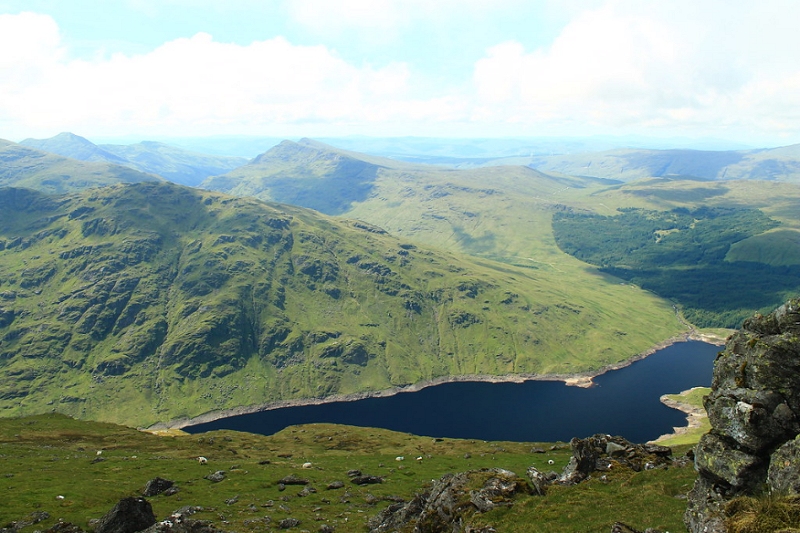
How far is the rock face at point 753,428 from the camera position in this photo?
82.5ft

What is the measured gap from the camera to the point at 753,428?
2669 centimetres

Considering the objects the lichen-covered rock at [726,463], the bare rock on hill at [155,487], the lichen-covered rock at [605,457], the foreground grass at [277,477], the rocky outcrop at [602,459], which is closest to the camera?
the lichen-covered rock at [726,463]

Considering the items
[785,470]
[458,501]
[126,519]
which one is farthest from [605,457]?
[126,519]

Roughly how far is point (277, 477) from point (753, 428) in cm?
8550

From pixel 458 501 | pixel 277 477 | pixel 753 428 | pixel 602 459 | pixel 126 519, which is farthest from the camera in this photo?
pixel 277 477

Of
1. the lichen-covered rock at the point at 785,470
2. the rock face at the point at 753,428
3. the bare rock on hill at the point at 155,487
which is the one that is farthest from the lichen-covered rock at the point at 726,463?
the bare rock on hill at the point at 155,487

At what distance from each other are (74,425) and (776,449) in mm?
187934

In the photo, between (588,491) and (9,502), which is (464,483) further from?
(9,502)

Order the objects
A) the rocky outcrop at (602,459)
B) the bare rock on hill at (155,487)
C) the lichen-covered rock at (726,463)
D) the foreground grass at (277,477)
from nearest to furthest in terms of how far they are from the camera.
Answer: the lichen-covered rock at (726,463)
the foreground grass at (277,477)
the rocky outcrop at (602,459)
the bare rock on hill at (155,487)

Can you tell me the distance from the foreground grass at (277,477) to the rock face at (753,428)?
344 inches

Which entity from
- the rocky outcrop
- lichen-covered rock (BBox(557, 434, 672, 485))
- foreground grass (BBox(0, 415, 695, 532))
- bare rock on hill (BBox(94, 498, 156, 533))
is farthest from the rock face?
bare rock on hill (BBox(94, 498, 156, 533))

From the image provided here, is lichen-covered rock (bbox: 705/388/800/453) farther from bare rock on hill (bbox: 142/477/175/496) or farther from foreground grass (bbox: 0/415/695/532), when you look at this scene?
bare rock on hill (bbox: 142/477/175/496)

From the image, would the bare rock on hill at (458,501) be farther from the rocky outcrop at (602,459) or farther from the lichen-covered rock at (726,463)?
the lichen-covered rock at (726,463)

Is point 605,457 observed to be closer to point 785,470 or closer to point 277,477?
point 785,470
